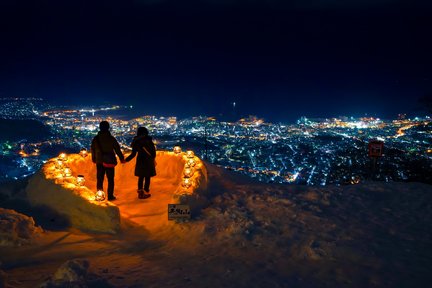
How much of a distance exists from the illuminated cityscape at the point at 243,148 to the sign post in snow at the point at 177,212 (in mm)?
7599

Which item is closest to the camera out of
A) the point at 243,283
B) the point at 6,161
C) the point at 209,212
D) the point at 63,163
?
the point at 243,283

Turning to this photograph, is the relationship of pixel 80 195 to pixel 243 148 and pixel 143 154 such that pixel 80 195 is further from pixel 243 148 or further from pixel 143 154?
pixel 243 148

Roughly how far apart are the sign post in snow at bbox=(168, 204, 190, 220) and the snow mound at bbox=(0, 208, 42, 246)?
262 centimetres

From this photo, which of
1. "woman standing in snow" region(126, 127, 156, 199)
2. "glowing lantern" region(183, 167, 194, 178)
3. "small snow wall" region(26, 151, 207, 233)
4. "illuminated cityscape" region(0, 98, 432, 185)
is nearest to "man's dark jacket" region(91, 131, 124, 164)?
"woman standing in snow" region(126, 127, 156, 199)

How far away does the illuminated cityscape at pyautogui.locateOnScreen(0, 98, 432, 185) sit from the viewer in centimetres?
2030

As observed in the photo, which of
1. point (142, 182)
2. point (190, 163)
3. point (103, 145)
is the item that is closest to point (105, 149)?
point (103, 145)

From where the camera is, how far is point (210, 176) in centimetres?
1168

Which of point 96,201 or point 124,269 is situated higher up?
point 96,201

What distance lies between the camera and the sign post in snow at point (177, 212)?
746 cm

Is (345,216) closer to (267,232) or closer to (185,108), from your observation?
(267,232)

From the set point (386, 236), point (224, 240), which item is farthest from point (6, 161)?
point (386, 236)

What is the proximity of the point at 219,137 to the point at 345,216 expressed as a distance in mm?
37376

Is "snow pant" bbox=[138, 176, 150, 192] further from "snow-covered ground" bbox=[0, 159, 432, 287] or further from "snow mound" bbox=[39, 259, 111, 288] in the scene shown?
"snow mound" bbox=[39, 259, 111, 288]

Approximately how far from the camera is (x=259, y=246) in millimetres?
6125
